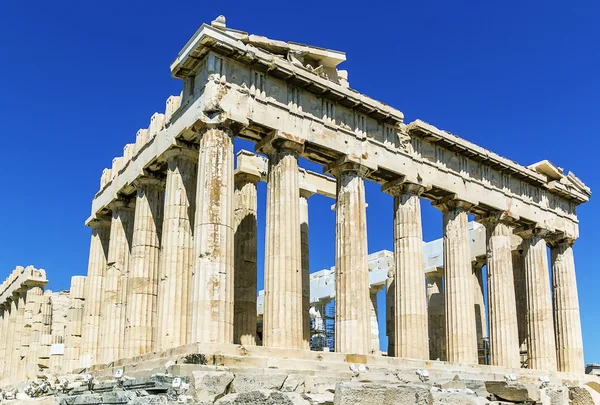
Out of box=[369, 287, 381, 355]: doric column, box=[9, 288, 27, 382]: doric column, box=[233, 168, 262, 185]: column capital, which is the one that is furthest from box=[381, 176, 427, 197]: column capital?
box=[9, 288, 27, 382]: doric column

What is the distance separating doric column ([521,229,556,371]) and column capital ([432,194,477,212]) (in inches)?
187

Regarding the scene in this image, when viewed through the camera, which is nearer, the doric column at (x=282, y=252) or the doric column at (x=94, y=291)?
the doric column at (x=282, y=252)

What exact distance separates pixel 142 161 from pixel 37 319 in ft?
63.1

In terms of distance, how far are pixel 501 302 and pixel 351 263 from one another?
8.46m

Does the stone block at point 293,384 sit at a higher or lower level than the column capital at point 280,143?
lower

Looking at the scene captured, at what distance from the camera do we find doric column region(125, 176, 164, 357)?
24344 mm

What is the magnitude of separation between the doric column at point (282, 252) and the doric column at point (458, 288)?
765cm

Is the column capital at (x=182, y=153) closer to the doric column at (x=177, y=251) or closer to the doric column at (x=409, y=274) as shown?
the doric column at (x=177, y=251)

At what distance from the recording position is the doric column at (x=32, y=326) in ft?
133

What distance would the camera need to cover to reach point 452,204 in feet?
94.8

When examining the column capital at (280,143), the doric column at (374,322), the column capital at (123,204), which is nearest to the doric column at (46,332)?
the column capital at (123,204)

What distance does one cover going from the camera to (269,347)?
68.3ft

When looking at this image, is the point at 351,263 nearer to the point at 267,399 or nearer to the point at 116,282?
the point at 116,282

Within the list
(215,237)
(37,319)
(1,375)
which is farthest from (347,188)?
(1,375)
